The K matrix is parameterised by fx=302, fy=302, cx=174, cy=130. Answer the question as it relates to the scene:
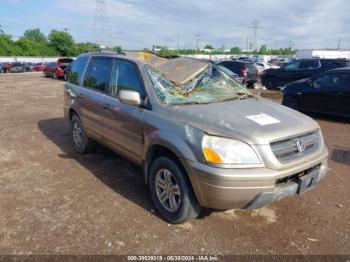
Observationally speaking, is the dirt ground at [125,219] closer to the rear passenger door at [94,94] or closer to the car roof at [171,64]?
the rear passenger door at [94,94]

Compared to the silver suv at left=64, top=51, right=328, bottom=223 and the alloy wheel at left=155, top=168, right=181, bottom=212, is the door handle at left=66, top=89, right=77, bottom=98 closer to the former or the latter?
the silver suv at left=64, top=51, right=328, bottom=223

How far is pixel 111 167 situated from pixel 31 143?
2.42 m

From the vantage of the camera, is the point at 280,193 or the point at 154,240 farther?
the point at 154,240

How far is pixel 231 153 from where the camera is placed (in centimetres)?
278

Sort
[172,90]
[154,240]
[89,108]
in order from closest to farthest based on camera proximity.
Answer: [154,240] < [172,90] < [89,108]

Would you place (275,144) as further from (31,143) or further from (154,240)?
(31,143)

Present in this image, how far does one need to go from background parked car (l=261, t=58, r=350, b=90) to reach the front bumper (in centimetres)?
1372

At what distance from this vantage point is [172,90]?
3695 millimetres

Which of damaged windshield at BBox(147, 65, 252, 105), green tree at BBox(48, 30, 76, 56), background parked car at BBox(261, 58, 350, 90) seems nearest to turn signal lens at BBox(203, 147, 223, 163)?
damaged windshield at BBox(147, 65, 252, 105)

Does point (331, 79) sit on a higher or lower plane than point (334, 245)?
higher

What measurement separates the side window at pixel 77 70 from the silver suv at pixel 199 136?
35.8 inches

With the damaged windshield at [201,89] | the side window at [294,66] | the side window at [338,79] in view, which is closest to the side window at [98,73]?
the damaged windshield at [201,89]

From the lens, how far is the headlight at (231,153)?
2.77 metres

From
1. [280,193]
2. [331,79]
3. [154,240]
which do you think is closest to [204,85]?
[280,193]
